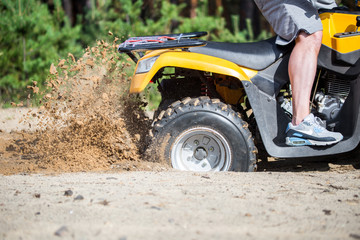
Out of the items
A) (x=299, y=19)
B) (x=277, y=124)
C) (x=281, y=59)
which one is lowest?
(x=277, y=124)

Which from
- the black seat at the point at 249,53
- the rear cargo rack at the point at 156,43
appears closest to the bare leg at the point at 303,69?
the black seat at the point at 249,53

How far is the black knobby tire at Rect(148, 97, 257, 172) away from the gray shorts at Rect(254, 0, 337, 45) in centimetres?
79

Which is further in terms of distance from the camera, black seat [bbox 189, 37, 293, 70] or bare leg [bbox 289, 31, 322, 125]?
black seat [bbox 189, 37, 293, 70]

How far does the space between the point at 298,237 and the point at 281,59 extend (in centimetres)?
195

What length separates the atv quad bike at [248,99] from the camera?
3.92 meters

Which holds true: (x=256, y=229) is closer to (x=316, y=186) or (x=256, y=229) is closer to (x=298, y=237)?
(x=298, y=237)

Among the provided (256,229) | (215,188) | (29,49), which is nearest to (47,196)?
(215,188)

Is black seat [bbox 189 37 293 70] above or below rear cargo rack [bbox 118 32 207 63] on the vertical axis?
below

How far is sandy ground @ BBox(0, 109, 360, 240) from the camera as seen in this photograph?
8.44ft

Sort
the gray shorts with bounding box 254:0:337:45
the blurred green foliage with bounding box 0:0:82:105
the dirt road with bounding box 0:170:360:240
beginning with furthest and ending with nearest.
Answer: the blurred green foliage with bounding box 0:0:82:105 < the gray shorts with bounding box 254:0:337:45 < the dirt road with bounding box 0:170:360:240

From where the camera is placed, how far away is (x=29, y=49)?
899 centimetres

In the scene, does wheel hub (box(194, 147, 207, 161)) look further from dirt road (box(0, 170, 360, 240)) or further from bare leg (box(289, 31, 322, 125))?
bare leg (box(289, 31, 322, 125))

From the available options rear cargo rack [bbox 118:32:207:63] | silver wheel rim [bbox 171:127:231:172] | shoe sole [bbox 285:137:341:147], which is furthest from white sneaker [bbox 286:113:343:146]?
rear cargo rack [bbox 118:32:207:63]

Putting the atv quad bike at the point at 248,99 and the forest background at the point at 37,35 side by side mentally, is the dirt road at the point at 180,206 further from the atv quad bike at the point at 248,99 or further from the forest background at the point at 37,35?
the forest background at the point at 37,35
